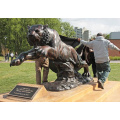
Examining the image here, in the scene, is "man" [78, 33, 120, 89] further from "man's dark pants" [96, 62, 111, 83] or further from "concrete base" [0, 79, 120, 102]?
"concrete base" [0, 79, 120, 102]

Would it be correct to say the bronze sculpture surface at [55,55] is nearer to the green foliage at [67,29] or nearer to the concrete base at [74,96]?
the concrete base at [74,96]

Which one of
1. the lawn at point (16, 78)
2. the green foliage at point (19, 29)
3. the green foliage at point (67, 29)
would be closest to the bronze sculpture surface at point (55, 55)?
the lawn at point (16, 78)

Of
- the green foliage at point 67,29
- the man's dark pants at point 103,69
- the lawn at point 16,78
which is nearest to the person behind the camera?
the man's dark pants at point 103,69

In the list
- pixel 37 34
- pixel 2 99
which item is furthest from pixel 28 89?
pixel 37 34

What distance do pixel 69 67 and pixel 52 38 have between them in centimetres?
108

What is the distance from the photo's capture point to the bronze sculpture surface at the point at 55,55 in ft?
13.3

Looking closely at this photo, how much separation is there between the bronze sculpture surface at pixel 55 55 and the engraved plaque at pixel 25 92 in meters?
0.61

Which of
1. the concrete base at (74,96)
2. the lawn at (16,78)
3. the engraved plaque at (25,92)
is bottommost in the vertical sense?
the lawn at (16,78)

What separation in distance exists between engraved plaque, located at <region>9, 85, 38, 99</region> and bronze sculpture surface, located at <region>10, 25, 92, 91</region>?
2.00 ft

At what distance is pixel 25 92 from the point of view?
12.9ft

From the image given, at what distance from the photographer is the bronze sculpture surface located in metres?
4.06

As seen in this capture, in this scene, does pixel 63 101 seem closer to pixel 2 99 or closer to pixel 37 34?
pixel 2 99

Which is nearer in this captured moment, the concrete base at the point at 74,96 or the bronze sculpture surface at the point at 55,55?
the concrete base at the point at 74,96

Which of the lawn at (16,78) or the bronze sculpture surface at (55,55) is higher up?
the bronze sculpture surface at (55,55)
